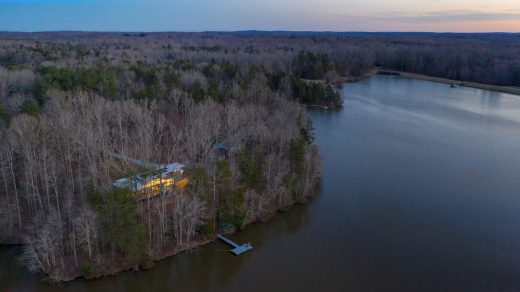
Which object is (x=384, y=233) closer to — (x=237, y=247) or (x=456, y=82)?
(x=237, y=247)

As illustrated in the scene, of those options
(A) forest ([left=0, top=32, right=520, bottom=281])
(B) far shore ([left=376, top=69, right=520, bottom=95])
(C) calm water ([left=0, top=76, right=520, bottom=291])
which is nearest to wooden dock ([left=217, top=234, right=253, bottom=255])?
(C) calm water ([left=0, top=76, right=520, bottom=291])

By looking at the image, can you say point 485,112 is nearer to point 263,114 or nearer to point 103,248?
point 263,114

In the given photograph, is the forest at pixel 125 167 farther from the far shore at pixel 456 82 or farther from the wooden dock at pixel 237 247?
the far shore at pixel 456 82

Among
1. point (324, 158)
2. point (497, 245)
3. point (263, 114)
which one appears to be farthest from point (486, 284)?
point (263, 114)

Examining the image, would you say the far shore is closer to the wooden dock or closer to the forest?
the forest

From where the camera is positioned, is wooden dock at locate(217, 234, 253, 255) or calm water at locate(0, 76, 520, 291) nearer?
calm water at locate(0, 76, 520, 291)

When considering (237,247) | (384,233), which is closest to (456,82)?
(384,233)

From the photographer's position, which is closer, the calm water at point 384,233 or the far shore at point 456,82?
the calm water at point 384,233

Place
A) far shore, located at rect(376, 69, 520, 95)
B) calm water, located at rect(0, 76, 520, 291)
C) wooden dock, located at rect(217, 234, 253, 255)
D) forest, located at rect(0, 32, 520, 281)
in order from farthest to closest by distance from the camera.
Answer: far shore, located at rect(376, 69, 520, 95)
wooden dock, located at rect(217, 234, 253, 255)
calm water, located at rect(0, 76, 520, 291)
forest, located at rect(0, 32, 520, 281)

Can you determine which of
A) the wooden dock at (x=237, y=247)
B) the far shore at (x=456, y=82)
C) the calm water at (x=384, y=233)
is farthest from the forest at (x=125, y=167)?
the far shore at (x=456, y=82)

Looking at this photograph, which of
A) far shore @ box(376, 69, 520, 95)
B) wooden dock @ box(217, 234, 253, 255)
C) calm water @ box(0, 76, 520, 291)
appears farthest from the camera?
far shore @ box(376, 69, 520, 95)
